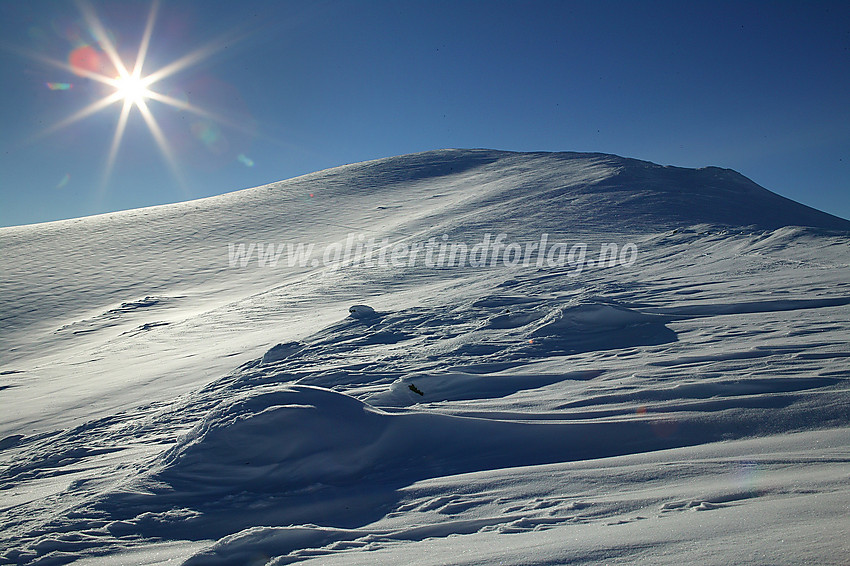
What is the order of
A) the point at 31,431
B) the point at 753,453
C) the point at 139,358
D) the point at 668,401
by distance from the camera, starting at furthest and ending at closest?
the point at 139,358
the point at 31,431
the point at 668,401
the point at 753,453

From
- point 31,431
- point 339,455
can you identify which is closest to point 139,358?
point 31,431

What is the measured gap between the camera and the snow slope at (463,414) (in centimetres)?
233

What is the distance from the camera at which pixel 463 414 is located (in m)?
3.80

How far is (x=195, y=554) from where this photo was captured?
2.42 meters

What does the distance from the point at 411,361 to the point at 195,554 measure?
351 centimetres

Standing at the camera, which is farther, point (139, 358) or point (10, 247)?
point (10, 247)

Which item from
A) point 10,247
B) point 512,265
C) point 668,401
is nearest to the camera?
point 668,401

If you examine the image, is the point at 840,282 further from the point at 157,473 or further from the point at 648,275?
the point at 157,473

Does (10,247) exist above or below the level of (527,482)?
above

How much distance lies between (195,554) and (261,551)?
303mm

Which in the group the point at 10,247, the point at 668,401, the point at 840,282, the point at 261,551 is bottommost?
the point at 261,551

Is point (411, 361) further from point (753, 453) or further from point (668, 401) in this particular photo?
point (753, 453)

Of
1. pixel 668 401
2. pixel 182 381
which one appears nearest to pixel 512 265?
pixel 182 381

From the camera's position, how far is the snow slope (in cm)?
233
